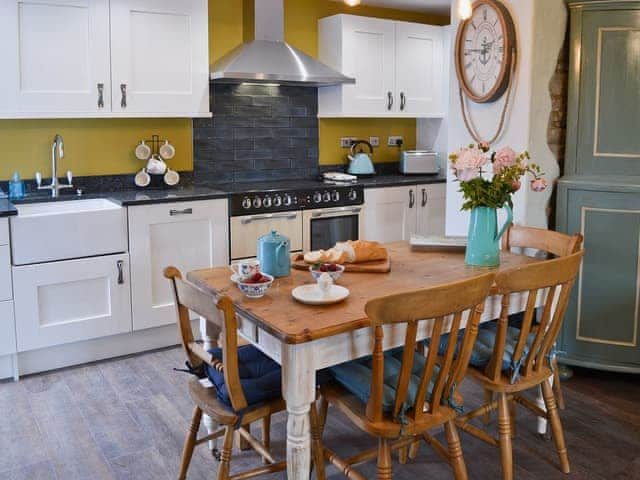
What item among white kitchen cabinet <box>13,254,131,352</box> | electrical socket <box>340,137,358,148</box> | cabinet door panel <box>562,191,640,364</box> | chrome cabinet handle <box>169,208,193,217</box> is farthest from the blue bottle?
cabinet door panel <box>562,191,640,364</box>

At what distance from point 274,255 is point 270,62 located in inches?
91.9

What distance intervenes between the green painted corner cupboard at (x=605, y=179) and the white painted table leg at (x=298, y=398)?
2.03 meters

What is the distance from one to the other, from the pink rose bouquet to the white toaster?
9.44 ft

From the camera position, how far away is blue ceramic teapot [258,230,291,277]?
261cm

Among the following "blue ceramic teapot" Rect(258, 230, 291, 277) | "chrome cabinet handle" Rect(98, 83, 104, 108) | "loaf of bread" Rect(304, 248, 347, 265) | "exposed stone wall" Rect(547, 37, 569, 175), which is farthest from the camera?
"chrome cabinet handle" Rect(98, 83, 104, 108)

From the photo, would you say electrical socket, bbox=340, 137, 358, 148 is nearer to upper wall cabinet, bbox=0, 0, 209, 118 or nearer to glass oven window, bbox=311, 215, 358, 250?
glass oven window, bbox=311, 215, 358, 250

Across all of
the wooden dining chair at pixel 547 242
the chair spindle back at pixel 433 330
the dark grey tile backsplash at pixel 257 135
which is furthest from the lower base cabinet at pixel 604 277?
the dark grey tile backsplash at pixel 257 135

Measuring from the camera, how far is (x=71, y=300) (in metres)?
3.85

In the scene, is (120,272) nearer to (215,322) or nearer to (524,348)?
(215,322)

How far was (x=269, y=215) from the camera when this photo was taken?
4488mm

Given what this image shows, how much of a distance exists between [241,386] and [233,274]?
521 millimetres

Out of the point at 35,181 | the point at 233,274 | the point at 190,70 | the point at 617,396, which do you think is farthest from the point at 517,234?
the point at 35,181

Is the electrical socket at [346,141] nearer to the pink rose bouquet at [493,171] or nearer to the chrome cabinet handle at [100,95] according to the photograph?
the chrome cabinet handle at [100,95]

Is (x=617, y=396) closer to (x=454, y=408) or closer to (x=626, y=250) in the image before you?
(x=626, y=250)
